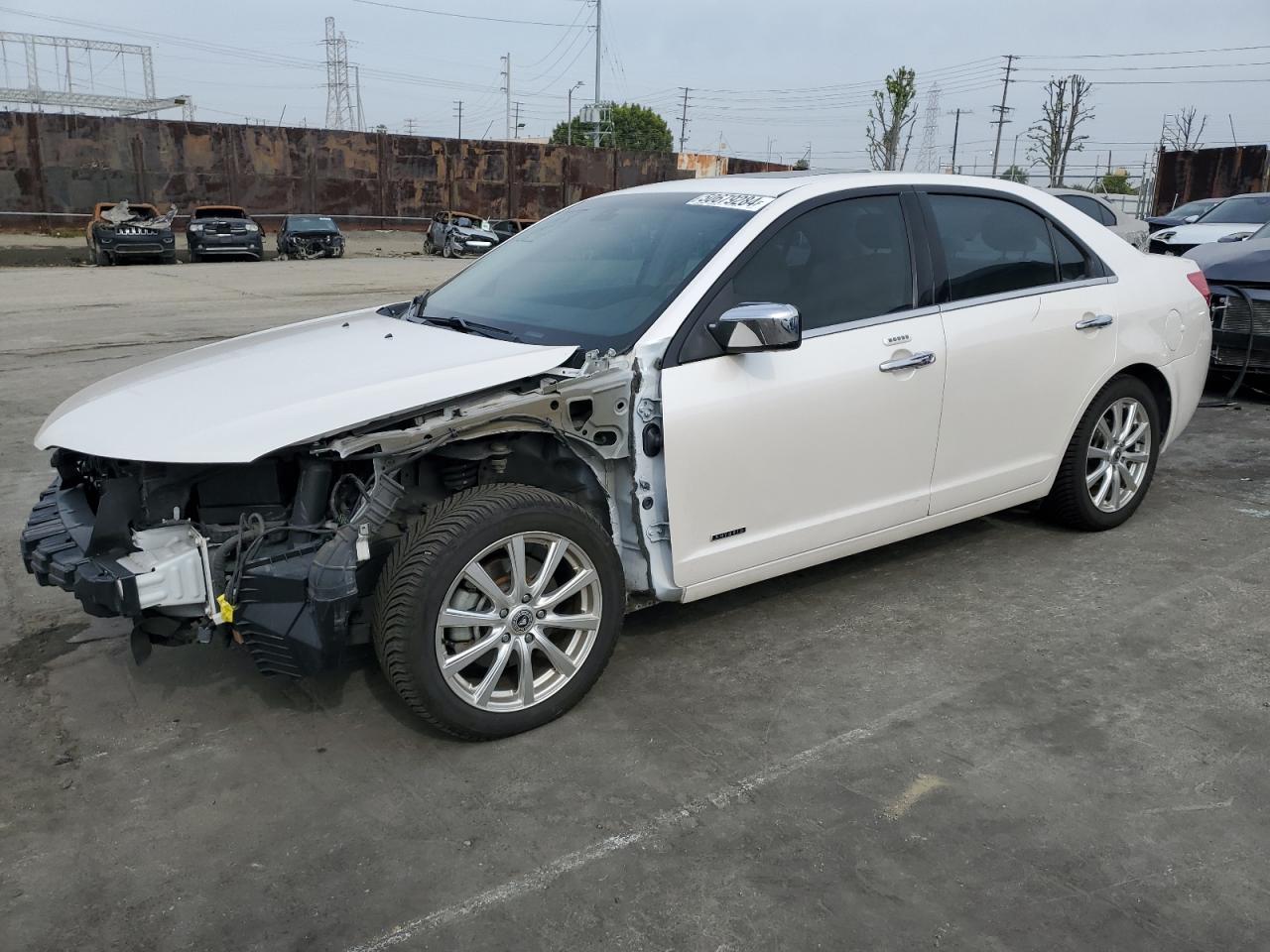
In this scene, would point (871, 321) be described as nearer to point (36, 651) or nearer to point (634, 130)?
point (36, 651)

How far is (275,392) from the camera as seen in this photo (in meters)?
3.34

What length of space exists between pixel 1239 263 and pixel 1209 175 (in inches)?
1032

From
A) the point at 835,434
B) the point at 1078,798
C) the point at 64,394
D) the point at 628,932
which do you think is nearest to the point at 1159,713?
the point at 1078,798

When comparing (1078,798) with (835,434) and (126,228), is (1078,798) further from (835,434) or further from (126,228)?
(126,228)

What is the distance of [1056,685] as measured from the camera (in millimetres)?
3793

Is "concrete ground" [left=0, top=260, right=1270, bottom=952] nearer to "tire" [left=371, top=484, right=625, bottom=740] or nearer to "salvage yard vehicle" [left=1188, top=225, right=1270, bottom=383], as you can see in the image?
"tire" [left=371, top=484, right=625, bottom=740]

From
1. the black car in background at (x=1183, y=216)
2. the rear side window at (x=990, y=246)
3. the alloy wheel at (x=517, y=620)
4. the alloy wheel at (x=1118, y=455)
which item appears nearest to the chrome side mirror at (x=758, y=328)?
the alloy wheel at (x=517, y=620)

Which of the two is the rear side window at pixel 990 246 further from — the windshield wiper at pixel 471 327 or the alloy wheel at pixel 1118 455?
the windshield wiper at pixel 471 327

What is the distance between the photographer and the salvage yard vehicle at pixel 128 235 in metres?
26.1

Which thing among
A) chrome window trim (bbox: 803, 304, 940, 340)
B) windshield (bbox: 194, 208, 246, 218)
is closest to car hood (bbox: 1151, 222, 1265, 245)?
chrome window trim (bbox: 803, 304, 940, 340)

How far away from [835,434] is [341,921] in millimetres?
2299

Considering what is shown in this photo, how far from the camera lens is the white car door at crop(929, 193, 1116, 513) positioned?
4.36m

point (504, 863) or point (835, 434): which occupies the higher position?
point (835, 434)

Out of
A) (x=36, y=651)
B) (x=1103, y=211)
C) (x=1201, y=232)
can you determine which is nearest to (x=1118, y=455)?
(x=36, y=651)
